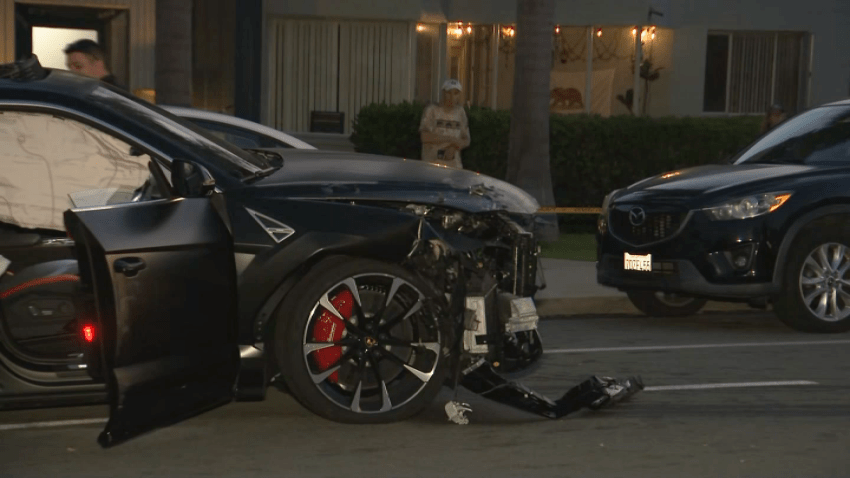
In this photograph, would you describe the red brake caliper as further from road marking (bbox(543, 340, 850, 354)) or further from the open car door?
road marking (bbox(543, 340, 850, 354))

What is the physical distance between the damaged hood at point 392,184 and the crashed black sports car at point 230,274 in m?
0.01

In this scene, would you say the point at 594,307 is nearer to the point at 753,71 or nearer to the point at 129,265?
the point at 129,265

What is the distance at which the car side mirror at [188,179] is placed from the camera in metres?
5.86

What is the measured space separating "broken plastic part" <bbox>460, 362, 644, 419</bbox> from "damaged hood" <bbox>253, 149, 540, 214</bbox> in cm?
81

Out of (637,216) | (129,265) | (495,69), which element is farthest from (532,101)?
(129,265)

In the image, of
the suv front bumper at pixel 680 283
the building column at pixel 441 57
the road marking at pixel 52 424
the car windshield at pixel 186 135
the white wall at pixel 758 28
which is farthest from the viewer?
the white wall at pixel 758 28

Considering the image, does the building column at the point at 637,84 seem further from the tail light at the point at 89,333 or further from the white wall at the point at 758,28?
the tail light at the point at 89,333

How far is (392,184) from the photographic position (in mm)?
6484

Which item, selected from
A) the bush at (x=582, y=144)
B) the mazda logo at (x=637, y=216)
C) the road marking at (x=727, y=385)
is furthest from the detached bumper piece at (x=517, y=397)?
the bush at (x=582, y=144)

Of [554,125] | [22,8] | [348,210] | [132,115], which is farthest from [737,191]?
[22,8]

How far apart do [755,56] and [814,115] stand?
40.7 feet

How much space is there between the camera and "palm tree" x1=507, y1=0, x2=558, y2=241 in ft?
53.4

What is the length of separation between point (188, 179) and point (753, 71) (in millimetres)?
18541

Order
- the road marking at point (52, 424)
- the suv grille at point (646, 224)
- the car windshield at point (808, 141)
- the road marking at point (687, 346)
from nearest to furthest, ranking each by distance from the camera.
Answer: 1. the road marking at point (52, 424)
2. the road marking at point (687, 346)
3. the suv grille at point (646, 224)
4. the car windshield at point (808, 141)
